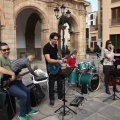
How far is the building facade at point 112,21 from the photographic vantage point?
2245 centimetres

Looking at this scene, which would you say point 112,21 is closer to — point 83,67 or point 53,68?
point 83,67

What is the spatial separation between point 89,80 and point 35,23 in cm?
1430

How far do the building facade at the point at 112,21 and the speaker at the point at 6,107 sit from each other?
20.7 meters

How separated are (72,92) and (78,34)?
12.9m

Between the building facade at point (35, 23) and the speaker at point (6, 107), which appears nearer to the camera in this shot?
the speaker at point (6, 107)

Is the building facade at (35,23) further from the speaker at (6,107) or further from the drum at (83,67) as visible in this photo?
the speaker at (6,107)

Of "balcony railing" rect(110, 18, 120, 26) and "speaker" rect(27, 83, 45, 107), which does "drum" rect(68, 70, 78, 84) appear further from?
"balcony railing" rect(110, 18, 120, 26)

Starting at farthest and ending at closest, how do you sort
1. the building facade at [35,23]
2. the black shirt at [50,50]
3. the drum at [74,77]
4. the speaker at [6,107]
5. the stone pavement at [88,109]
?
1. the building facade at [35,23]
2. the drum at [74,77]
3. the black shirt at [50,50]
4. the stone pavement at [88,109]
5. the speaker at [6,107]

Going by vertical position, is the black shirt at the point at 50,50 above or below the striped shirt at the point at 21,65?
above

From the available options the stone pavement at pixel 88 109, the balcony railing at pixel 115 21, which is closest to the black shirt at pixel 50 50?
the stone pavement at pixel 88 109

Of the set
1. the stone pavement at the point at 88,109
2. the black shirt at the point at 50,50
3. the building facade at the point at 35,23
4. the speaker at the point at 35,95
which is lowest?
the stone pavement at the point at 88,109

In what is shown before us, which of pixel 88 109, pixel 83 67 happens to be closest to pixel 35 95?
pixel 88 109

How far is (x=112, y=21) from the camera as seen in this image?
75.5 ft

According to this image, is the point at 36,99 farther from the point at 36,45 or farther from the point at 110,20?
the point at 110,20
